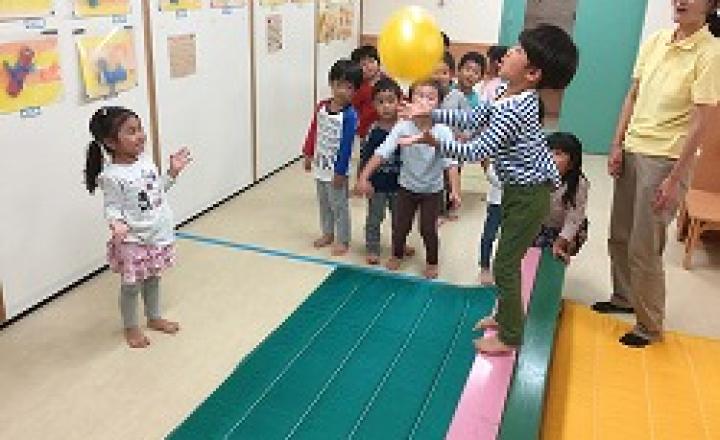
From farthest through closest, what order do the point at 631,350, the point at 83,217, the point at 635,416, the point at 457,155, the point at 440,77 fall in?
the point at 440,77 < the point at 83,217 < the point at 631,350 < the point at 635,416 < the point at 457,155

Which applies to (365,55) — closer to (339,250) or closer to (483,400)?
(339,250)

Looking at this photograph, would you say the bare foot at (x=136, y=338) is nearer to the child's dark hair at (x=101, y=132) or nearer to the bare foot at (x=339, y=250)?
the child's dark hair at (x=101, y=132)

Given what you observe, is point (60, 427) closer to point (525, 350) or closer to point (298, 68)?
point (525, 350)

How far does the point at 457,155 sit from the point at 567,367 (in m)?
1.13

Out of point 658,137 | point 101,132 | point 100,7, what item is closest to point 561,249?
point 658,137

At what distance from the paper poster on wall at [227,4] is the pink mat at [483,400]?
2920mm

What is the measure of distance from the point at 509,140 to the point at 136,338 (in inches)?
72.3

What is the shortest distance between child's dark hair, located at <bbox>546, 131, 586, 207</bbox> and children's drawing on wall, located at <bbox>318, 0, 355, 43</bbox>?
3328 millimetres

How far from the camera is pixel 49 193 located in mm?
3096

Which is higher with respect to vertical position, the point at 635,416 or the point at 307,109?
the point at 307,109

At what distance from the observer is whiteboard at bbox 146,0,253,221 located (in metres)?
3.88

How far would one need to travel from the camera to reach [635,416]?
7.89 ft

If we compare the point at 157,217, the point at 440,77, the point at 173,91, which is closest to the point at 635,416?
the point at 157,217

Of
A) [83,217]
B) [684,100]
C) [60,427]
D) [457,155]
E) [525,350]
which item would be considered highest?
[684,100]
